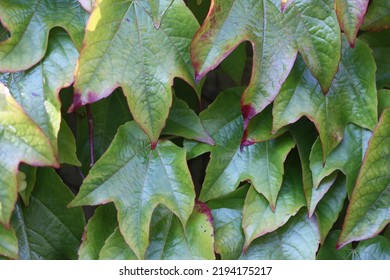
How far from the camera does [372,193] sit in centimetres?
79

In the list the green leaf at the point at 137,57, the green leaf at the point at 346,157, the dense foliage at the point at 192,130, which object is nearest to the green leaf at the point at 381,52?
the dense foliage at the point at 192,130

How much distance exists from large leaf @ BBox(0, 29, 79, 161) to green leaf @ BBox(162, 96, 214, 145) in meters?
0.18

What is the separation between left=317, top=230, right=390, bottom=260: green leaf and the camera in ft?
2.94

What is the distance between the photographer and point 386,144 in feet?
2.57

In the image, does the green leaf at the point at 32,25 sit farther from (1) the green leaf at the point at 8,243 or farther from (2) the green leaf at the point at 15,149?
(1) the green leaf at the point at 8,243

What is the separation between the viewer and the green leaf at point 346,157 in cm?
81

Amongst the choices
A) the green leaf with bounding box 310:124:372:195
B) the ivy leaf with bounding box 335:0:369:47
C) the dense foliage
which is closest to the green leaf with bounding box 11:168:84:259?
the dense foliage

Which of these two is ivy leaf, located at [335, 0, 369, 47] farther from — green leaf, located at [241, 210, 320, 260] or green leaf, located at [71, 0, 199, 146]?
green leaf, located at [241, 210, 320, 260]

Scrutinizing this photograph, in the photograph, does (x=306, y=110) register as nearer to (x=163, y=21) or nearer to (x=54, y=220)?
(x=163, y=21)

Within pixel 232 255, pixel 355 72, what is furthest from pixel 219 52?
pixel 232 255

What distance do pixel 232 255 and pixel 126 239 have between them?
19 centimetres

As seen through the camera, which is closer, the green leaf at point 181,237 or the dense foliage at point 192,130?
the dense foliage at point 192,130

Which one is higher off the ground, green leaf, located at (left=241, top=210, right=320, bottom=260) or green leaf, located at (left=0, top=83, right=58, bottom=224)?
green leaf, located at (left=0, top=83, right=58, bottom=224)

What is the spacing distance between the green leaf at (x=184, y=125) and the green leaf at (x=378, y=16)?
32 cm
